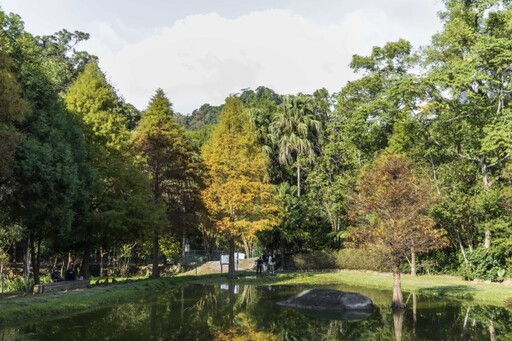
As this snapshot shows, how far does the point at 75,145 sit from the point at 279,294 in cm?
1383

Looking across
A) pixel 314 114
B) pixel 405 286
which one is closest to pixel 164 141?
pixel 405 286

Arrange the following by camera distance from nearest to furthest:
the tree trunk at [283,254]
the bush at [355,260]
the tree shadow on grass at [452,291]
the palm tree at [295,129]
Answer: the tree shadow on grass at [452,291] < the bush at [355,260] < the tree trunk at [283,254] < the palm tree at [295,129]

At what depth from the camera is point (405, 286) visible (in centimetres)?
2934

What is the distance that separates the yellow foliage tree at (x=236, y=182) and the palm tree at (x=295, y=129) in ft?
56.8

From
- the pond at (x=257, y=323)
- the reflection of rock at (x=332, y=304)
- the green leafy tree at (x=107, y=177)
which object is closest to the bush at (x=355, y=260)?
the pond at (x=257, y=323)

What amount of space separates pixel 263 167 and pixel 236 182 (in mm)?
2601

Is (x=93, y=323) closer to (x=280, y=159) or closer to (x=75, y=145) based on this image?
(x=75, y=145)

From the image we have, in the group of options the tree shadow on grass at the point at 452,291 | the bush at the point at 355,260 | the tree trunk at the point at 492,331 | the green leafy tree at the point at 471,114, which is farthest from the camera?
the bush at the point at 355,260

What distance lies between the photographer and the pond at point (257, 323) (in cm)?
1391

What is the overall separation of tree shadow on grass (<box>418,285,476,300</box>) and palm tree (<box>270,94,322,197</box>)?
86.8 feet

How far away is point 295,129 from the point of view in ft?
180

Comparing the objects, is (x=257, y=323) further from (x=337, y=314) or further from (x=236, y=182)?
(x=236, y=182)

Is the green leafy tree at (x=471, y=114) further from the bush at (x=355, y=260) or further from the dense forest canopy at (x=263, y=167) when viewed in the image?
the bush at (x=355, y=260)

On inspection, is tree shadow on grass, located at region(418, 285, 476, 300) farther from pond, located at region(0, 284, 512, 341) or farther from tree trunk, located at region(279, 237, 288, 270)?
tree trunk, located at region(279, 237, 288, 270)
